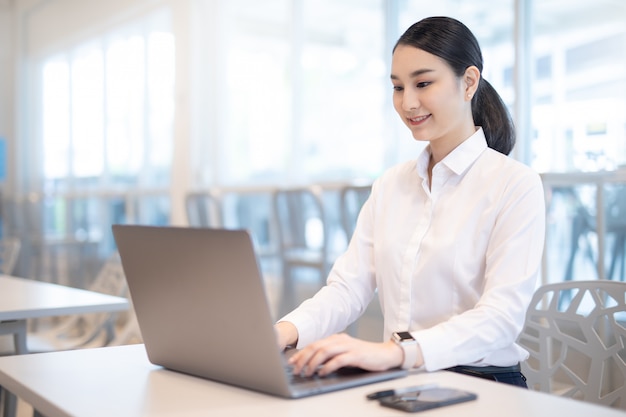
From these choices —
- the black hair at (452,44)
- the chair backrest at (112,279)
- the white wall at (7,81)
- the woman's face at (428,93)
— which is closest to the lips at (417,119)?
the woman's face at (428,93)

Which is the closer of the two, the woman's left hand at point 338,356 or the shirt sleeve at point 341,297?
the woman's left hand at point 338,356

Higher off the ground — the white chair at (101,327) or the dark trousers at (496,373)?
the dark trousers at (496,373)

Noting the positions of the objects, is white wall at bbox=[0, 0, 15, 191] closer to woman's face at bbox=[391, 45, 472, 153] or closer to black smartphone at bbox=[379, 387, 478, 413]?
woman's face at bbox=[391, 45, 472, 153]

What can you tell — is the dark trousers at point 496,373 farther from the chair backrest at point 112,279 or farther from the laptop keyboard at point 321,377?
the chair backrest at point 112,279

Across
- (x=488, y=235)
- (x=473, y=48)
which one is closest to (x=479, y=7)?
(x=473, y=48)

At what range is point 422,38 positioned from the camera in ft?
4.90

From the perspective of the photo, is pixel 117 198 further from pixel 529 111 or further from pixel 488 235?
pixel 488 235

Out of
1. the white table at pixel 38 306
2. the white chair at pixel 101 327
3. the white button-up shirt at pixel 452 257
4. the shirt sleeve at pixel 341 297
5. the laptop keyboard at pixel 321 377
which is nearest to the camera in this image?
the laptop keyboard at pixel 321 377

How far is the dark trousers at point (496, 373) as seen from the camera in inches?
54.1

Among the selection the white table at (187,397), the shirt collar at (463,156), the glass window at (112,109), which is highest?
the glass window at (112,109)

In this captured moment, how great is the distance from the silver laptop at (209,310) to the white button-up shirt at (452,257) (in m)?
0.27

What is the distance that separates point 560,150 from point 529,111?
25cm

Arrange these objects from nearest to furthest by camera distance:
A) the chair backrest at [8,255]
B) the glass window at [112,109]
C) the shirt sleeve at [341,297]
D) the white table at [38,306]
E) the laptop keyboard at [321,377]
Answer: the laptop keyboard at [321,377] → the shirt sleeve at [341,297] → the white table at [38,306] → the chair backrest at [8,255] → the glass window at [112,109]

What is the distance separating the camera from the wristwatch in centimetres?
114
